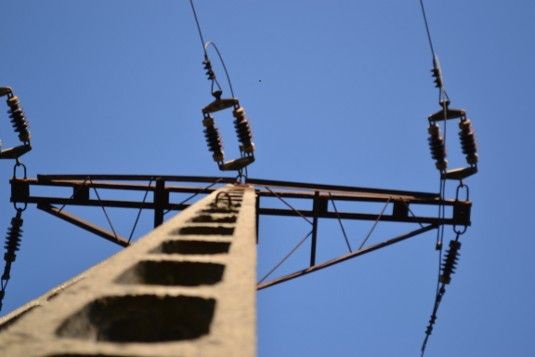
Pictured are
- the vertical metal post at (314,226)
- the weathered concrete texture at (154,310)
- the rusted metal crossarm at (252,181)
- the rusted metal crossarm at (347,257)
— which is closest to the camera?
the weathered concrete texture at (154,310)

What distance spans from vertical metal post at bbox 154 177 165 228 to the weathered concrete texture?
6720 millimetres

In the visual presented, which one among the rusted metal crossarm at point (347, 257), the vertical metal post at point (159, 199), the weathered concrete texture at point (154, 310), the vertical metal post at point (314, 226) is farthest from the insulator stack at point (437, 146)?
the weathered concrete texture at point (154, 310)

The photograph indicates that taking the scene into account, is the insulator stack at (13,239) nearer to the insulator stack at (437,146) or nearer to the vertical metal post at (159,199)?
the vertical metal post at (159,199)

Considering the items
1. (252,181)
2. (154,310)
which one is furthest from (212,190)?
(154,310)

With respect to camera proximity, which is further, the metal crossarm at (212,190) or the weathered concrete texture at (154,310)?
the metal crossarm at (212,190)

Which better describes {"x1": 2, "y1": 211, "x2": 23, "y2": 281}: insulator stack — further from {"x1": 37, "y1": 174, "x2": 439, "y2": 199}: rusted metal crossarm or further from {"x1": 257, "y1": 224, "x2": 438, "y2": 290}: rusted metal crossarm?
{"x1": 257, "y1": 224, "x2": 438, "y2": 290}: rusted metal crossarm

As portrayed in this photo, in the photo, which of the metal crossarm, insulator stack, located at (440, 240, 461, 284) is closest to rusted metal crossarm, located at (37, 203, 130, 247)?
the metal crossarm

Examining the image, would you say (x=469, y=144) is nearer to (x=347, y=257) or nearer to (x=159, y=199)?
(x=347, y=257)

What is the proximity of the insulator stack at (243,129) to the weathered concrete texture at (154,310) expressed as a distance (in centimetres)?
654

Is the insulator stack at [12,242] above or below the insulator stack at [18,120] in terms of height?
below

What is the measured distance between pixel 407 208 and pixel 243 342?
932cm

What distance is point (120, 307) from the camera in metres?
2.78

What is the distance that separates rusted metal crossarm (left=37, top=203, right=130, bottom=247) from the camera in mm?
10430

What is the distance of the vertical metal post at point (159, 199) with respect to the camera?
10.8 meters
